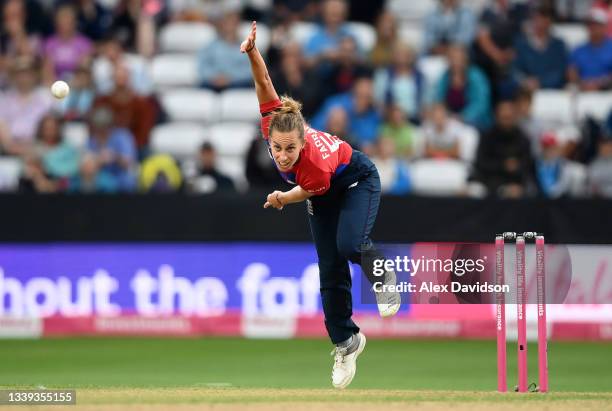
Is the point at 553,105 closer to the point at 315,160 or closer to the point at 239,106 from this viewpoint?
the point at 239,106

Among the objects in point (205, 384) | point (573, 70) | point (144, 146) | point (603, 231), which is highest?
point (573, 70)

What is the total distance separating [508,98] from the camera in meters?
14.8

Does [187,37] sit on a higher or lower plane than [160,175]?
higher

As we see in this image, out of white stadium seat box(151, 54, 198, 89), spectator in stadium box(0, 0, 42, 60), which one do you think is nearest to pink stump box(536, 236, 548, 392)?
white stadium seat box(151, 54, 198, 89)

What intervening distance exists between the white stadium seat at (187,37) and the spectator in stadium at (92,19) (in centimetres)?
79

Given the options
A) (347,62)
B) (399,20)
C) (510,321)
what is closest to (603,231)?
(510,321)

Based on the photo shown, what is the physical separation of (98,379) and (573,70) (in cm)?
788

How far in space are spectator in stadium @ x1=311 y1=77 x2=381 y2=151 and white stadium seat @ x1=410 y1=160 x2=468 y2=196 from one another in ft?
2.05

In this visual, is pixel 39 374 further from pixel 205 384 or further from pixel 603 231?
pixel 603 231

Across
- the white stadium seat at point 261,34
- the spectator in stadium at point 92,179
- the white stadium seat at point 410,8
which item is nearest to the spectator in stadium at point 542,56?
the white stadium seat at point 410,8

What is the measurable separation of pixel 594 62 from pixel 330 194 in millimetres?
7932

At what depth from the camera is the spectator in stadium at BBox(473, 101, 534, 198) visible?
43.8ft

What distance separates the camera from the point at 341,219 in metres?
8.07

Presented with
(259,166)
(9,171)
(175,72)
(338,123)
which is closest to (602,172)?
(338,123)
